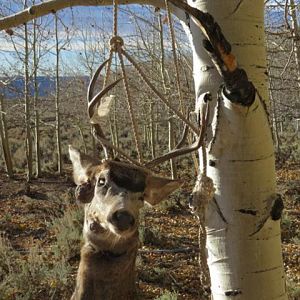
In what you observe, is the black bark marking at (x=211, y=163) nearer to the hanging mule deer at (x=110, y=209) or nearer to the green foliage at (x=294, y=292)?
the hanging mule deer at (x=110, y=209)

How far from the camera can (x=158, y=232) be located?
779 centimetres

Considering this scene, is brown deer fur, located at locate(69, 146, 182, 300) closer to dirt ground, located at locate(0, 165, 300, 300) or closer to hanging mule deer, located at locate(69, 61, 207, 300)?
hanging mule deer, located at locate(69, 61, 207, 300)

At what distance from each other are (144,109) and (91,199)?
55.0ft

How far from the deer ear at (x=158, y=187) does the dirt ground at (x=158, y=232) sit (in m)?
3.92

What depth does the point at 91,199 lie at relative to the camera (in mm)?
1854

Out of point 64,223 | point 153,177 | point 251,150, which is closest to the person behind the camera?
point 251,150

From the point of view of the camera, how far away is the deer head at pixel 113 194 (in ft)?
5.34

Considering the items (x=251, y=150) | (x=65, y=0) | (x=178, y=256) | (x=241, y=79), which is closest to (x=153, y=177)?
(x=251, y=150)

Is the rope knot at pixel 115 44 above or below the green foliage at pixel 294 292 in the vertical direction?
above

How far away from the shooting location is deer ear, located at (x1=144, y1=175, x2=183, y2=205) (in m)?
1.79

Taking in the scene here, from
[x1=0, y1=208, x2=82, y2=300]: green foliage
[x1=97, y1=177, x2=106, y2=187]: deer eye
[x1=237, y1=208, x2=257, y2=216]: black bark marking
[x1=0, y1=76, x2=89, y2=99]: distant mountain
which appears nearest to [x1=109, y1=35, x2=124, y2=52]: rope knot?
[x1=97, y1=177, x2=106, y2=187]: deer eye

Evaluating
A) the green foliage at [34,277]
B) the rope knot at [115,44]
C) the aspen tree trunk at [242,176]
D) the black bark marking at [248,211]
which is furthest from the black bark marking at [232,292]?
the green foliage at [34,277]

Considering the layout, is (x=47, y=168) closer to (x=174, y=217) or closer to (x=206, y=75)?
(x=174, y=217)

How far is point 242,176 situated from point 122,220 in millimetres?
424
